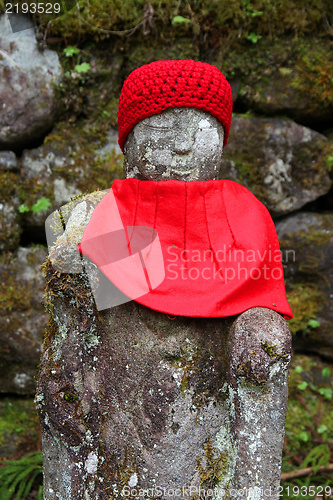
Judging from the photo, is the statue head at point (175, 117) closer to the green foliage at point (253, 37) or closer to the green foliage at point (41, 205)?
the green foliage at point (41, 205)

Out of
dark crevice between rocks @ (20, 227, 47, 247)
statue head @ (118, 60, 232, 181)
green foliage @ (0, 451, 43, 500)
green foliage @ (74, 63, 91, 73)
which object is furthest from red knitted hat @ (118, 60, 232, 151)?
green foliage @ (0, 451, 43, 500)

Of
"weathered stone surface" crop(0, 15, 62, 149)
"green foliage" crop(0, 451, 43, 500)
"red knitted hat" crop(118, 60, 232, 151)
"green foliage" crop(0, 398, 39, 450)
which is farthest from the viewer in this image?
"green foliage" crop(0, 398, 39, 450)

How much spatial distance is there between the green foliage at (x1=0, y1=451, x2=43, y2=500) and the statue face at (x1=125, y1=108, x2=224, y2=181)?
6.33 feet

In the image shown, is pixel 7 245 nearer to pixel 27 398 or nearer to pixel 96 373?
pixel 27 398

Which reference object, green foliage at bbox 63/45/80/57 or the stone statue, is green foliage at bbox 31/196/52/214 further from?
the stone statue

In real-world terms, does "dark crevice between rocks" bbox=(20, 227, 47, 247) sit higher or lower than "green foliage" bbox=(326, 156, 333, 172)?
lower

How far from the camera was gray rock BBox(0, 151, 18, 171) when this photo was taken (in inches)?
103

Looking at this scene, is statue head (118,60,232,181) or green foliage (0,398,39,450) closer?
statue head (118,60,232,181)

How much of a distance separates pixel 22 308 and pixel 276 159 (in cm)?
194

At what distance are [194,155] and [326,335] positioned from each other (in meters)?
1.99

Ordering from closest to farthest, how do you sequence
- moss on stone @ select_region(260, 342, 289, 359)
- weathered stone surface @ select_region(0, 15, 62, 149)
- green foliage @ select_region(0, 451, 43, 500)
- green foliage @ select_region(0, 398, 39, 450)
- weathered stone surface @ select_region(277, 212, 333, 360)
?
moss on stone @ select_region(260, 342, 289, 359) < green foliage @ select_region(0, 451, 43, 500) < weathered stone surface @ select_region(0, 15, 62, 149) < green foliage @ select_region(0, 398, 39, 450) < weathered stone surface @ select_region(277, 212, 333, 360)

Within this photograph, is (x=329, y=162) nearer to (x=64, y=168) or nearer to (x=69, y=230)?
(x=64, y=168)

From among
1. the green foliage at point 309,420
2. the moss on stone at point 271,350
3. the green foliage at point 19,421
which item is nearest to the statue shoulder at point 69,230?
the moss on stone at point 271,350

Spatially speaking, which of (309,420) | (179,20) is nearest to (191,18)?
(179,20)
